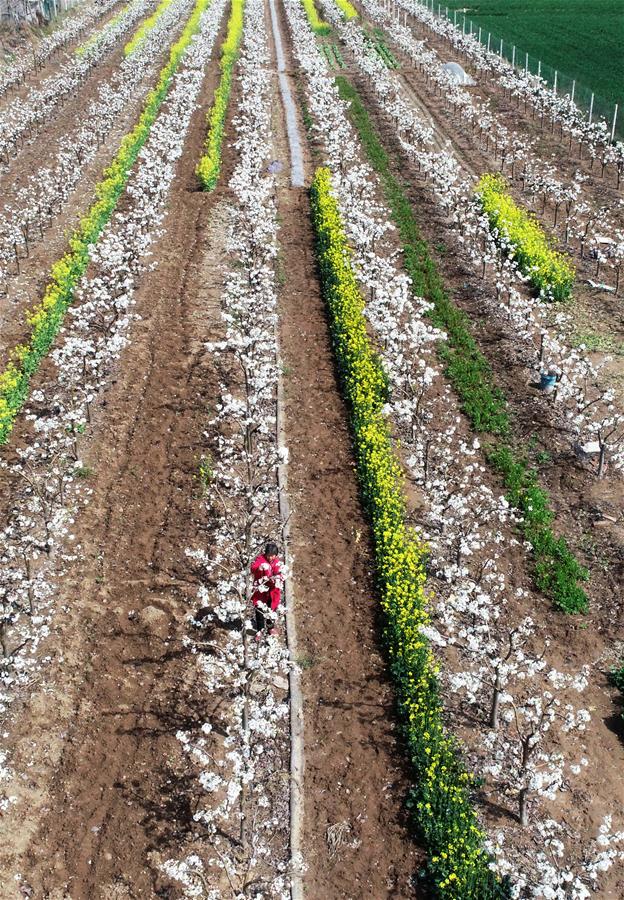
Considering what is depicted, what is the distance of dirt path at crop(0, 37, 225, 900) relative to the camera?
10.3 m

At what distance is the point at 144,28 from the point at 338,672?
2107 inches

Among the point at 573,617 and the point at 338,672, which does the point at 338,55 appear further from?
the point at 338,672

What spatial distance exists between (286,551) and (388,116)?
92.1ft

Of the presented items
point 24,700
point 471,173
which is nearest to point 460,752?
point 24,700

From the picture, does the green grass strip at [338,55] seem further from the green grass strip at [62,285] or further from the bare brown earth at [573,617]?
the bare brown earth at [573,617]

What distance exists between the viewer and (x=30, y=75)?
149ft

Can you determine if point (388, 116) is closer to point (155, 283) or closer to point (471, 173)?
point (471, 173)

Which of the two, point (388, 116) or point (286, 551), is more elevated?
point (388, 116)

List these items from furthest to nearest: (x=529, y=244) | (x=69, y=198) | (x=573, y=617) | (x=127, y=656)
Answer: (x=69, y=198) < (x=529, y=244) < (x=573, y=617) < (x=127, y=656)

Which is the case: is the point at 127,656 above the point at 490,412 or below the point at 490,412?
below

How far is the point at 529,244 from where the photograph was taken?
79.6 ft

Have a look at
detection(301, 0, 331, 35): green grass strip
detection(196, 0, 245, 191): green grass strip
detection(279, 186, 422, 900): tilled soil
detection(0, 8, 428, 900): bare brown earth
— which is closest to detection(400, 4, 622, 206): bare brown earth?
detection(301, 0, 331, 35): green grass strip

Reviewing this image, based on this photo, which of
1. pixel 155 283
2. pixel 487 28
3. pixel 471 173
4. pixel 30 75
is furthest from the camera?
pixel 487 28

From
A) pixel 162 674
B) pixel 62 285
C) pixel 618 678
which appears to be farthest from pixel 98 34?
pixel 618 678
